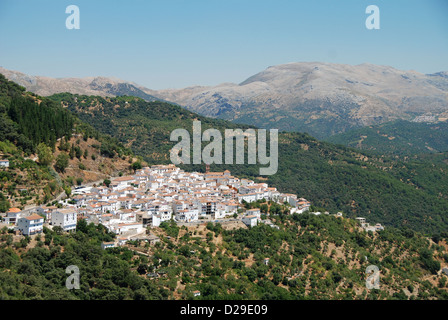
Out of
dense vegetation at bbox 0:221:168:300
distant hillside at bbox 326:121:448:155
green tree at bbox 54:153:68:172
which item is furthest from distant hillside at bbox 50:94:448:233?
distant hillside at bbox 326:121:448:155

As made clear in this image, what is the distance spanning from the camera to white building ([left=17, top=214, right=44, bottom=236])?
2500cm

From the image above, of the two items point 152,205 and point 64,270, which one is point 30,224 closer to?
point 64,270

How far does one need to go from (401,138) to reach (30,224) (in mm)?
138511

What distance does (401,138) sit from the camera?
481ft

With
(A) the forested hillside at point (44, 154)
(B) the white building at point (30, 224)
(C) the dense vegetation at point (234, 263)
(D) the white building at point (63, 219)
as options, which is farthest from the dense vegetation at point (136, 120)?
(B) the white building at point (30, 224)

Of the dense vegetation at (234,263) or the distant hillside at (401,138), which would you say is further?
the distant hillside at (401,138)

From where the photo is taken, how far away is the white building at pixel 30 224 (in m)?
25.0

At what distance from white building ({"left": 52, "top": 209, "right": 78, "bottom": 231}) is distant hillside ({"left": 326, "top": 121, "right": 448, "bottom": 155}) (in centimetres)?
11491

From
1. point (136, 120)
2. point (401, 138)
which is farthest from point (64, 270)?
point (401, 138)

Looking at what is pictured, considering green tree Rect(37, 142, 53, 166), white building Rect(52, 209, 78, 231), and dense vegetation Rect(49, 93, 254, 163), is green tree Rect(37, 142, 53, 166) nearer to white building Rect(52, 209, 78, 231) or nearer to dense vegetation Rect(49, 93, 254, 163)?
white building Rect(52, 209, 78, 231)

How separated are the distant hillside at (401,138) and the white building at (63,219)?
4524 inches

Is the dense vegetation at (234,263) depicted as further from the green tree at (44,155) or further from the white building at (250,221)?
the green tree at (44,155)
